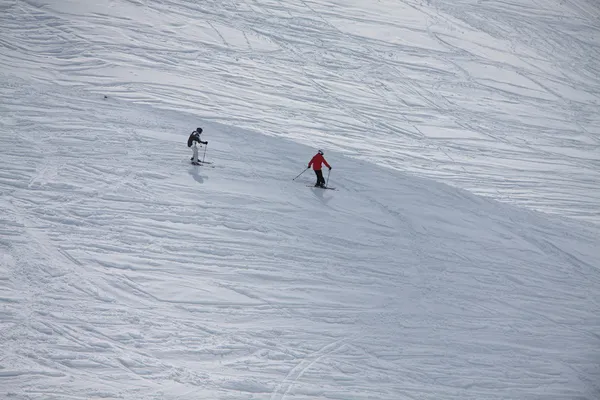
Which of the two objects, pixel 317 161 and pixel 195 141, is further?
pixel 195 141

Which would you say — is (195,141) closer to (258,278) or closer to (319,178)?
(319,178)

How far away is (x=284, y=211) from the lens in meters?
13.1

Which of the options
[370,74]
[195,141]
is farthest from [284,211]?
[370,74]

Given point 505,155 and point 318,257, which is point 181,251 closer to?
point 318,257

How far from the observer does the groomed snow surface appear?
9.21m

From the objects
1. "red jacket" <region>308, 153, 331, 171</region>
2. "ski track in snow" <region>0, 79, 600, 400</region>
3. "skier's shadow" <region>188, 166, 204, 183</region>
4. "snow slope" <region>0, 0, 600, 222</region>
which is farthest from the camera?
→ "snow slope" <region>0, 0, 600, 222</region>

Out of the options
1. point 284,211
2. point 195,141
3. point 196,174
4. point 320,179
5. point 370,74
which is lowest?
point 284,211

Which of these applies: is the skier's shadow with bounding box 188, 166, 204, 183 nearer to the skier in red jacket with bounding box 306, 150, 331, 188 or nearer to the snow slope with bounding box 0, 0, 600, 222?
the skier in red jacket with bounding box 306, 150, 331, 188

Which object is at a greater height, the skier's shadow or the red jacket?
the red jacket

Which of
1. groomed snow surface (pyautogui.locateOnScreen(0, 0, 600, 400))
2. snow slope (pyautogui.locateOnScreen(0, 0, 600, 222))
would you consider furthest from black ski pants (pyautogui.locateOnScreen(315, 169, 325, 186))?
snow slope (pyautogui.locateOnScreen(0, 0, 600, 222))

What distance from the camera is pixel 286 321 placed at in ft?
32.9

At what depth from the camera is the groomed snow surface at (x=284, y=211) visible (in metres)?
9.21

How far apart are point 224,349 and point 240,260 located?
91.1 inches

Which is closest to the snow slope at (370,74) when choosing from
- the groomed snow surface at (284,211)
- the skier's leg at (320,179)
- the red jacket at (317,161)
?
the groomed snow surface at (284,211)
